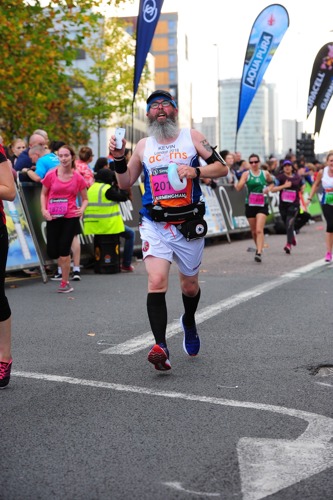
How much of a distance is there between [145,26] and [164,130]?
1110 centimetres

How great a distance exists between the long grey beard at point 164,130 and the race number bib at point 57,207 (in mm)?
5647

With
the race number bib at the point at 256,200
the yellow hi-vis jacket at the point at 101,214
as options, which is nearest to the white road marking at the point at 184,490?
the yellow hi-vis jacket at the point at 101,214

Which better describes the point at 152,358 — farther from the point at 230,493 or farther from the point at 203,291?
the point at 203,291

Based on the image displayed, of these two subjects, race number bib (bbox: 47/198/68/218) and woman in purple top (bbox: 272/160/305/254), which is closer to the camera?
race number bib (bbox: 47/198/68/218)

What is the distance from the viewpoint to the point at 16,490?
3.81 meters

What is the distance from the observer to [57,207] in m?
12.1

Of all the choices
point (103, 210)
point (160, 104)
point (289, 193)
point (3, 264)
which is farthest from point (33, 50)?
point (3, 264)

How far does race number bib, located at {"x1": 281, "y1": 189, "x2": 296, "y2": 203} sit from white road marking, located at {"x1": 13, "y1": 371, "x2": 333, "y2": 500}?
1424 cm

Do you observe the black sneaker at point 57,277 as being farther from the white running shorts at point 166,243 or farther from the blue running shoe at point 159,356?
the blue running shoe at point 159,356

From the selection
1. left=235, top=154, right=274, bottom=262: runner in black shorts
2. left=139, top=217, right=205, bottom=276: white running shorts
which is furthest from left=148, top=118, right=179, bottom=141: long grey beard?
left=235, top=154, right=274, bottom=262: runner in black shorts

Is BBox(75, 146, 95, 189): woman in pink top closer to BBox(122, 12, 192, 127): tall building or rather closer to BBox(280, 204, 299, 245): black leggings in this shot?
BBox(280, 204, 299, 245): black leggings

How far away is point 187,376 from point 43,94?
22552mm

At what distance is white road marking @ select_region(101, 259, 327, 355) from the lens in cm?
742

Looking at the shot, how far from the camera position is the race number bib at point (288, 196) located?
1929 cm
